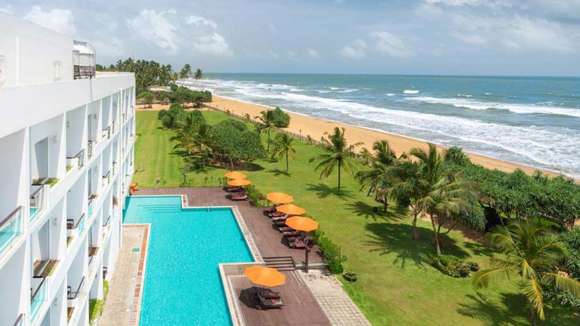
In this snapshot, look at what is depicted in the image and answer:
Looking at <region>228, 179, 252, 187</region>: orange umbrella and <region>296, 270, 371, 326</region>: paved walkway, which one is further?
<region>228, 179, 252, 187</region>: orange umbrella

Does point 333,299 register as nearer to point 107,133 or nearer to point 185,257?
point 185,257

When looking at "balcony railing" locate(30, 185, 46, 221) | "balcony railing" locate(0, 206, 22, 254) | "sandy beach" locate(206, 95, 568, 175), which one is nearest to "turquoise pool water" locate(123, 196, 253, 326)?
"balcony railing" locate(30, 185, 46, 221)

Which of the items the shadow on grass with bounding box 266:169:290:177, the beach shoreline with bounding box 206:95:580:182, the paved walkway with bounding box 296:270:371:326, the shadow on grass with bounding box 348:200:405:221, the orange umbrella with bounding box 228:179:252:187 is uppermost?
the beach shoreline with bounding box 206:95:580:182

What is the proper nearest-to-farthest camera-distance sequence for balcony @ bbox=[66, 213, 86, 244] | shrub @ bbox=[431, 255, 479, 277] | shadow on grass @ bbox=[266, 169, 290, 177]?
balcony @ bbox=[66, 213, 86, 244], shrub @ bbox=[431, 255, 479, 277], shadow on grass @ bbox=[266, 169, 290, 177]

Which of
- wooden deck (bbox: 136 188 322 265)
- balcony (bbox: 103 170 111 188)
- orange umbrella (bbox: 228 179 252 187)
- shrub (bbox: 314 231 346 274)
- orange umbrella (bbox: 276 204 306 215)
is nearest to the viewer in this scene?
balcony (bbox: 103 170 111 188)

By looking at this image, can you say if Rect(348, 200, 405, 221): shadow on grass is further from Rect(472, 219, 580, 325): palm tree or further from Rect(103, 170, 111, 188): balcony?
Rect(103, 170, 111, 188): balcony

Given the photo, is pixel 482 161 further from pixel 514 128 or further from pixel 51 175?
→ pixel 51 175
